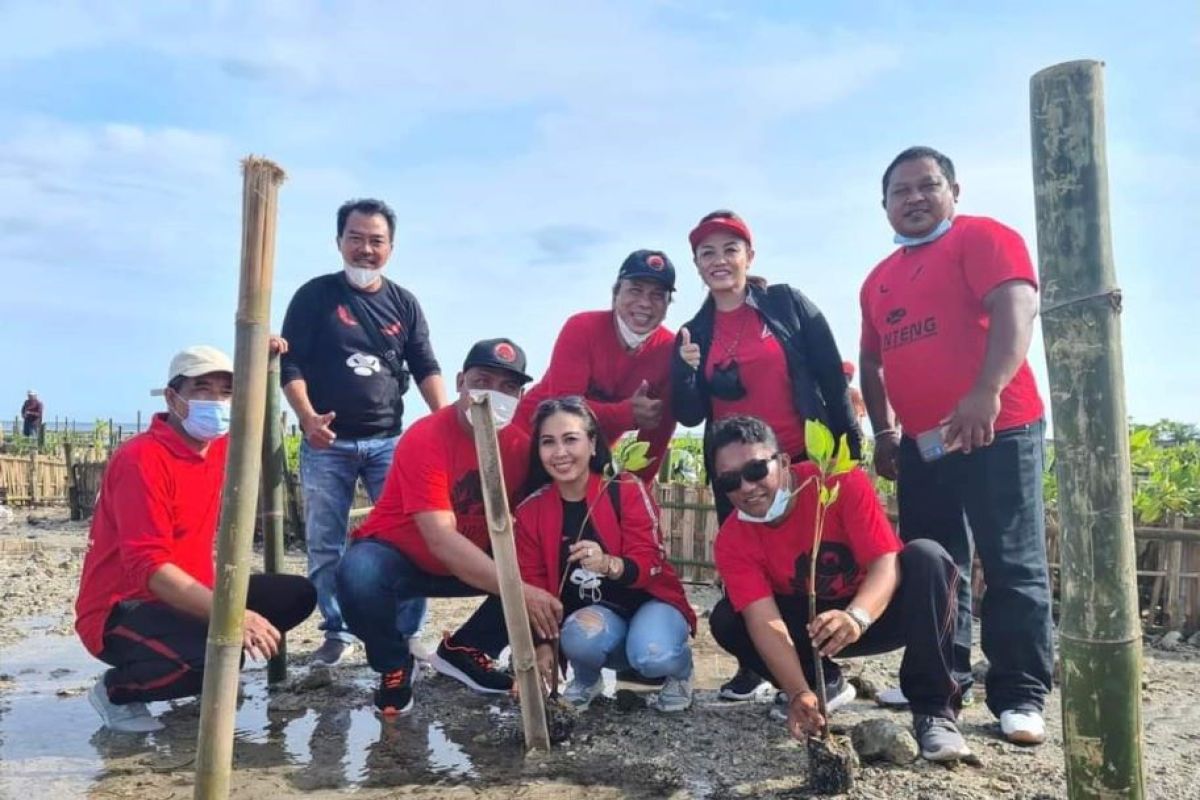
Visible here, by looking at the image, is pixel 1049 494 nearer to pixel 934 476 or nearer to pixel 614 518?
pixel 934 476

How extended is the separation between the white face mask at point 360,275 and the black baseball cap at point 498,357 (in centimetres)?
119

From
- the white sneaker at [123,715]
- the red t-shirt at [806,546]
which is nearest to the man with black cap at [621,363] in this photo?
the red t-shirt at [806,546]

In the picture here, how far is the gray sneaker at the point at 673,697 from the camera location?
158 inches

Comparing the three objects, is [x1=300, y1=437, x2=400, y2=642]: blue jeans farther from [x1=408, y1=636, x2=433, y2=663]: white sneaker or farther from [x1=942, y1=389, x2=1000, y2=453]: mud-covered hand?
[x1=942, y1=389, x2=1000, y2=453]: mud-covered hand

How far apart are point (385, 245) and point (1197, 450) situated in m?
7.79

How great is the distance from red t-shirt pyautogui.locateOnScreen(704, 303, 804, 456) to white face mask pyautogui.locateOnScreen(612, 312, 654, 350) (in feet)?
1.14

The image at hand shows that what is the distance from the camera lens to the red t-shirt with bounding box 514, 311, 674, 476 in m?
4.41

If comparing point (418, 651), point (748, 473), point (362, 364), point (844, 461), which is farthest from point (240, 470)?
point (418, 651)

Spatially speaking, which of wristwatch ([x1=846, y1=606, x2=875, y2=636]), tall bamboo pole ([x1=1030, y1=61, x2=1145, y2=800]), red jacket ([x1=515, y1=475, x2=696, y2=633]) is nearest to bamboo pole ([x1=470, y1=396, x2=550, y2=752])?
red jacket ([x1=515, y1=475, x2=696, y2=633])

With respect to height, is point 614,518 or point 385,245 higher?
point 385,245

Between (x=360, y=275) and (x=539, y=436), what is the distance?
1.57 m

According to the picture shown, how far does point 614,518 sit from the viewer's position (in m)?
3.93

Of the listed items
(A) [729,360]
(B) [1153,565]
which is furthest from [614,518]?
(B) [1153,565]

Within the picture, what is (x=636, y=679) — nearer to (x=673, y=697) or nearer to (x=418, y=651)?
(x=673, y=697)
